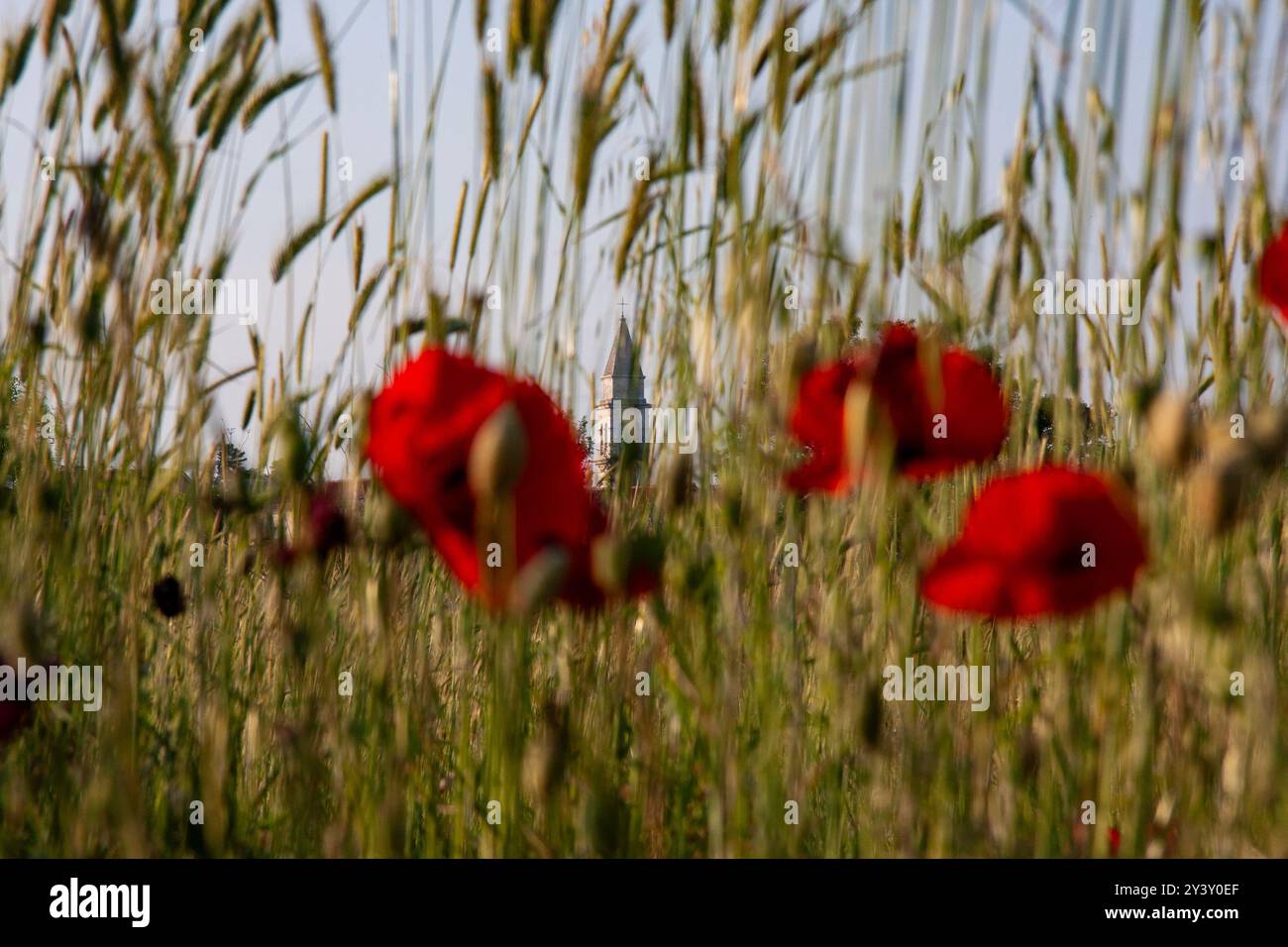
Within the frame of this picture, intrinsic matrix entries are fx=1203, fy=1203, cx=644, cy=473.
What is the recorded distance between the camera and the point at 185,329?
0.99 metres

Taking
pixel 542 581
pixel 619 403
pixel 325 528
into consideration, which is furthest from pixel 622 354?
pixel 542 581

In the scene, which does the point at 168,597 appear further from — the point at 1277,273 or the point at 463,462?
the point at 1277,273

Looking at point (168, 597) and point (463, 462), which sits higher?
point (463, 462)

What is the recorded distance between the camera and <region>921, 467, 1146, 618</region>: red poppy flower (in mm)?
624

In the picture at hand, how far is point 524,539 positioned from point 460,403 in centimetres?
8

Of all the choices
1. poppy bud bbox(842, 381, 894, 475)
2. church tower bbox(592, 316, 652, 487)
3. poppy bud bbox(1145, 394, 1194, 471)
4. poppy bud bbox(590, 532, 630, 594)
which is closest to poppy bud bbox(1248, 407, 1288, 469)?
poppy bud bbox(1145, 394, 1194, 471)

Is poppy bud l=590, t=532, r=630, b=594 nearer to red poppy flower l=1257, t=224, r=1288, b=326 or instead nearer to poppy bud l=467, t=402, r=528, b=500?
poppy bud l=467, t=402, r=528, b=500

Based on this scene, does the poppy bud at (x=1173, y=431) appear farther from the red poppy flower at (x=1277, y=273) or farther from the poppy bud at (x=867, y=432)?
the red poppy flower at (x=1277, y=273)

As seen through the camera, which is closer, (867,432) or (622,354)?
(867,432)

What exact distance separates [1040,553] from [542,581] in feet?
0.89

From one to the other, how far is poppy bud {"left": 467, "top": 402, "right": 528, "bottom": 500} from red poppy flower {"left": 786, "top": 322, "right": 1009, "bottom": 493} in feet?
0.94

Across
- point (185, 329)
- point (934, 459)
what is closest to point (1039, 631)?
point (934, 459)

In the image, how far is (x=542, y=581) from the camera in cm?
53
